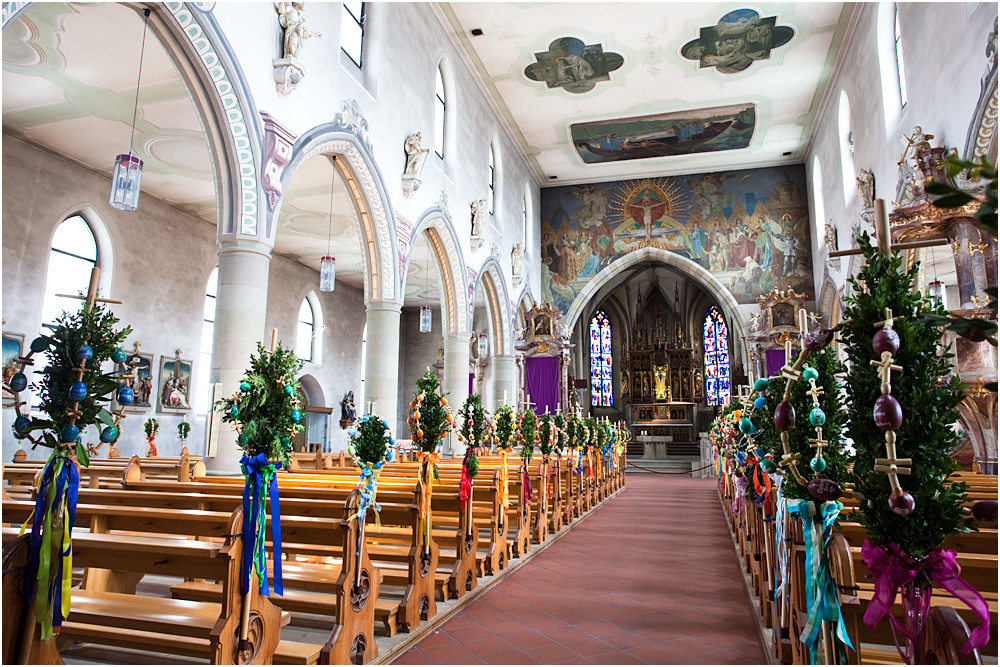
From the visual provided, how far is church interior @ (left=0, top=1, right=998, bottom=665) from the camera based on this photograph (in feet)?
8.34

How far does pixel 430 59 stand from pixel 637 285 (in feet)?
53.2

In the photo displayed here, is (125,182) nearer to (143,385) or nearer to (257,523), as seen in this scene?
(257,523)

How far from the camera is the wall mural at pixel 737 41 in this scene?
511 inches

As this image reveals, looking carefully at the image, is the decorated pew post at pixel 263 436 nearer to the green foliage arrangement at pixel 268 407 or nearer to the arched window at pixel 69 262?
the green foliage arrangement at pixel 268 407

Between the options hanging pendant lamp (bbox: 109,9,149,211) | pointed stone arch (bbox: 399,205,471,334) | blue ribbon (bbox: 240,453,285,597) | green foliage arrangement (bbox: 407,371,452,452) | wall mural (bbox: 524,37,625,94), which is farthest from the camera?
wall mural (bbox: 524,37,625,94)

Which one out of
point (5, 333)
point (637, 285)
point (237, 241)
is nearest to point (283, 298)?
point (5, 333)

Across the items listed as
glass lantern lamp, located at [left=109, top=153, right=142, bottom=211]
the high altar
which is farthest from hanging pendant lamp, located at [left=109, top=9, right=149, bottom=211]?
the high altar

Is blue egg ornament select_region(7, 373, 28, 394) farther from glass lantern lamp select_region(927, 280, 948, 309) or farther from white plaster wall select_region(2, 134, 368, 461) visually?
white plaster wall select_region(2, 134, 368, 461)

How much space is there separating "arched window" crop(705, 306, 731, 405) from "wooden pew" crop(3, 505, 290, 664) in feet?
75.4

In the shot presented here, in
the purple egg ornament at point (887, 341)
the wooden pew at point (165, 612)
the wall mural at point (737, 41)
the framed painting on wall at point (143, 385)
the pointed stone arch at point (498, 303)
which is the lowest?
the wooden pew at point (165, 612)

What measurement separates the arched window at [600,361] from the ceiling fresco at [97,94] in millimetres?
16898

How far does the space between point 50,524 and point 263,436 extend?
89cm

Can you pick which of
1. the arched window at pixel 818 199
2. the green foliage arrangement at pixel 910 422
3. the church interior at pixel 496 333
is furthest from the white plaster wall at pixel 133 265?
the arched window at pixel 818 199

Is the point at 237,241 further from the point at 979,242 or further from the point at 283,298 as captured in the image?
the point at 283,298
